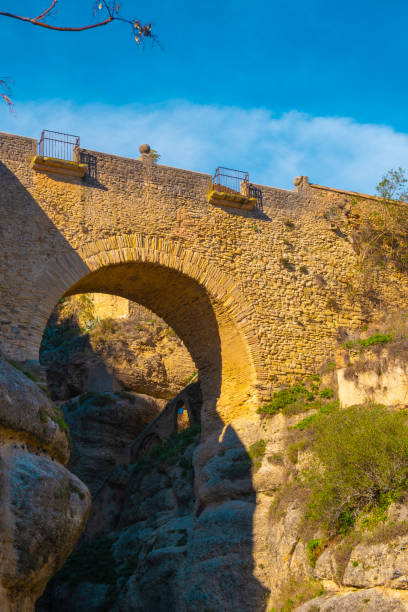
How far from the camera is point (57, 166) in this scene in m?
16.1

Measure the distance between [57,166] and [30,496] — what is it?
897 centimetres

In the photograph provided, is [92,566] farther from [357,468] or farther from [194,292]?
[357,468]

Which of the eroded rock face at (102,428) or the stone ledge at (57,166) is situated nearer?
the stone ledge at (57,166)

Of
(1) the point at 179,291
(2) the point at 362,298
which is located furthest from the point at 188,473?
(2) the point at 362,298

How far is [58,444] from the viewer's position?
33.3ft

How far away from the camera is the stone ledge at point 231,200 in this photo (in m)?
17.7

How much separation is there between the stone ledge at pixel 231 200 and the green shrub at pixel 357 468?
675 cm

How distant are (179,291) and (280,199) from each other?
3.61 m

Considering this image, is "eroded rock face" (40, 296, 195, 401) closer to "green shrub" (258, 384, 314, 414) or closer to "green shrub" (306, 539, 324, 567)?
"green shrub" (258, 384, 314, 414)

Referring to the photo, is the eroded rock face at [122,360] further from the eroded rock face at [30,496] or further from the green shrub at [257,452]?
the eroded rock face at [30,496]

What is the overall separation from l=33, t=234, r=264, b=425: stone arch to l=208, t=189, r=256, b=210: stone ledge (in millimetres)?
1623

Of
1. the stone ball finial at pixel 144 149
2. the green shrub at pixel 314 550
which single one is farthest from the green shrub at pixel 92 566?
the stone ball finial at pixel 144 149

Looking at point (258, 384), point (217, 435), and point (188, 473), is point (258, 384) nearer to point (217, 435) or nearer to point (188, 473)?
point (217, 435)

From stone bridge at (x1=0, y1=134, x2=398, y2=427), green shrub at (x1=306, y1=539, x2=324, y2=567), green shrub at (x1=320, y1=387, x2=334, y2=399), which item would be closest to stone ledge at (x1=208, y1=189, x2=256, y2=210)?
stone bridge at (x1=0, y1=134, x2=398, y2=427)
